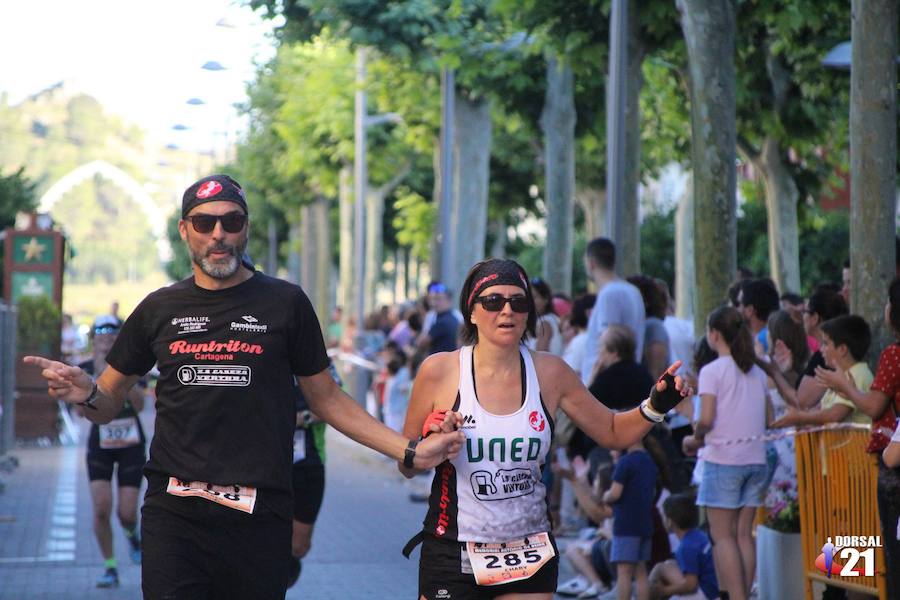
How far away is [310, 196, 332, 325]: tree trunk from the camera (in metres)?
48.1

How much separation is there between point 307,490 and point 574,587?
2444 millimetres

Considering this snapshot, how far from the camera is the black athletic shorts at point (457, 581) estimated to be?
19.3 feet

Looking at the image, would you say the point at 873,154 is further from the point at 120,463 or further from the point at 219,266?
the point at 219,266

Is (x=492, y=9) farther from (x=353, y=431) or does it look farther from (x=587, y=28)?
(x=353, y=431)

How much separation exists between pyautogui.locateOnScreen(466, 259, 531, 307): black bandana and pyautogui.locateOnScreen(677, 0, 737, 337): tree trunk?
7364 millimetres

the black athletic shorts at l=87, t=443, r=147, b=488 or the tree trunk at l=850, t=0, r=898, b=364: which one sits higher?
the tree trunk at l=850, t=0, r=898, b=364

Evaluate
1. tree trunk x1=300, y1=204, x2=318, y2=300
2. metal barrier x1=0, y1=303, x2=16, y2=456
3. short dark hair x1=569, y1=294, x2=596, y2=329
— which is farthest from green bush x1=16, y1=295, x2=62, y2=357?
tree trunk x1=300, y1=204, x2=318, y2=300

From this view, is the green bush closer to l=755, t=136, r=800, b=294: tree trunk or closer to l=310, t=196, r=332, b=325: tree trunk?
l=755, t=136, r=800, b=294: tree trunk

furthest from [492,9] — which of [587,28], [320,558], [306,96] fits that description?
[306,96]

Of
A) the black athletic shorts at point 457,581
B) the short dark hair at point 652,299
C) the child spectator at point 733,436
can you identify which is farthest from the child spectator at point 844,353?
the short dark hair at point 652,299

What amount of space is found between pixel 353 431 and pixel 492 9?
464 inches

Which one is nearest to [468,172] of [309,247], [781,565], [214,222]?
[781,565]

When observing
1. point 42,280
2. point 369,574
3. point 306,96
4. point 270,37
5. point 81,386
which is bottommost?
point 369,574

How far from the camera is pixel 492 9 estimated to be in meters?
17.4
